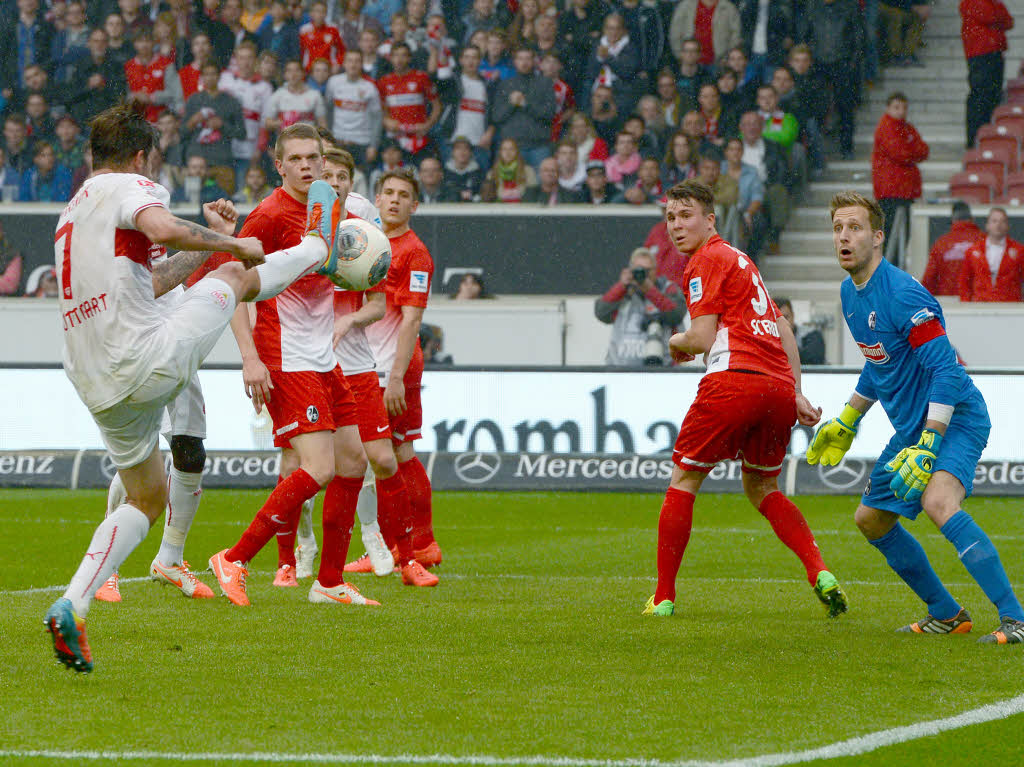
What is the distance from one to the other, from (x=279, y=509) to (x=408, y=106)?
13278mm

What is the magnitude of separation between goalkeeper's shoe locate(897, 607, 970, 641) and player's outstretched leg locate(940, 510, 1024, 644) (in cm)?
31

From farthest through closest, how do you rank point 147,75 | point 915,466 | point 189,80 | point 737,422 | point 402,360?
point 147,75 < point 189,80 < point 402,360 < point 737,422 < point 915,466

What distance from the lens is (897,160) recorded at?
740 inches

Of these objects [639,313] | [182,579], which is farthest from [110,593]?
[639,313]

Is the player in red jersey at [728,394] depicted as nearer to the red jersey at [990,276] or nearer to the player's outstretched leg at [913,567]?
the player's outstretched leg at [913,567]

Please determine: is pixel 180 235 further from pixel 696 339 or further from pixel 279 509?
pixel 696 339

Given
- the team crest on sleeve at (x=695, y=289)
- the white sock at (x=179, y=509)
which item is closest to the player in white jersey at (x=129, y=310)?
the white sock at (x=179, y=509)

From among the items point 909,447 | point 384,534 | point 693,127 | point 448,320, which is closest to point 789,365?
point 909,447

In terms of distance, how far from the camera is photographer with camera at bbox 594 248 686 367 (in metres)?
16.5

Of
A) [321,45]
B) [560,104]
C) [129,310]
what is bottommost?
[560,104]

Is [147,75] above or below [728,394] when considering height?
below

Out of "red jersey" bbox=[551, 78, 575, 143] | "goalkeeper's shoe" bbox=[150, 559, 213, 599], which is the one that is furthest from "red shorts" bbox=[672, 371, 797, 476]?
"red jersey" bbox=[551, 78, 575, 143]

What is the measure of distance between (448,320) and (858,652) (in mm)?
11801

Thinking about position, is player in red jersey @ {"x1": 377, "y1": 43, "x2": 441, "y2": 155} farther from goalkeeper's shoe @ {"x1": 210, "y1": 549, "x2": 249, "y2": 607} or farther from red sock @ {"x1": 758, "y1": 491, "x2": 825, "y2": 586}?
red sock @ {"x1": 758, "y1": 491, "x2": 825, "y2": 586}
